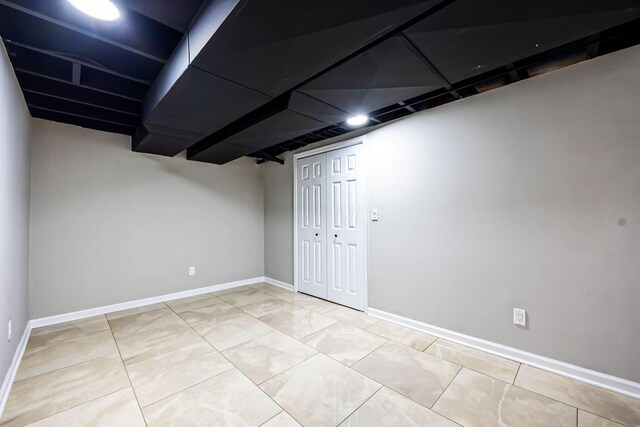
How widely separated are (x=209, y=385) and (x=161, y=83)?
7.56 ft

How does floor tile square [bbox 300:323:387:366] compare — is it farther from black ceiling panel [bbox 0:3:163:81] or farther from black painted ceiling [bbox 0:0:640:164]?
black ceiling panel [bbox 0:3:163:81]

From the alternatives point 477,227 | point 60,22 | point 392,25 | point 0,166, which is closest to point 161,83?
point 60,22

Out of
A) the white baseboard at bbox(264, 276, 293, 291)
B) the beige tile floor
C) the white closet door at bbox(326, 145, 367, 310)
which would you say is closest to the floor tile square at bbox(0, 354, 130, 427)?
the beige tile floor

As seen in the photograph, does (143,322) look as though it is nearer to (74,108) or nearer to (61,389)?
(61,389)

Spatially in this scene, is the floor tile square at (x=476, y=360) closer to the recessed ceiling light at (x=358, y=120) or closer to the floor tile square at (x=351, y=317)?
the floor tile square at (x=351, y=317)

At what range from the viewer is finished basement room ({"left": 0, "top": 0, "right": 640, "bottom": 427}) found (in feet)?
5.01

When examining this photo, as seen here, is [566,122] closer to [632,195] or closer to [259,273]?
[632,195]

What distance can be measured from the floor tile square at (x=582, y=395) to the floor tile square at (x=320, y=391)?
114 centimetres

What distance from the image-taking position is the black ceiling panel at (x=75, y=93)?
7.36 ft

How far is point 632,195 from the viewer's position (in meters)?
1.76

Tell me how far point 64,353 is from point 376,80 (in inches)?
138

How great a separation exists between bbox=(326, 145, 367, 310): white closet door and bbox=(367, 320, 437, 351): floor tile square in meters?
0.47

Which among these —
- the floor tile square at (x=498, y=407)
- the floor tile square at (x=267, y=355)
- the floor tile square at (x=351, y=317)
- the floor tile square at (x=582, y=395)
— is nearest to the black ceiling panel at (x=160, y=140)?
the floor tile square at (x=267, y=355)

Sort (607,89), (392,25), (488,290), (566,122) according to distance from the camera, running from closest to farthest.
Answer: (392,25), (607,89), (566,122), (488,290)
